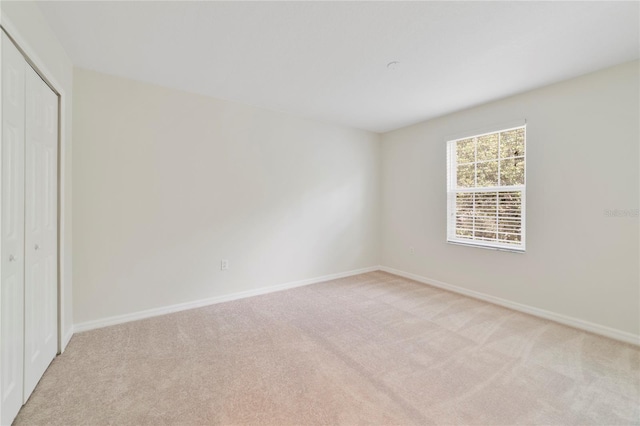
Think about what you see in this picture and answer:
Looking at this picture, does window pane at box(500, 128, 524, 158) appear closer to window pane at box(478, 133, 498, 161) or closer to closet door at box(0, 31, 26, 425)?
window pane at box(478, 133, 498, 161)

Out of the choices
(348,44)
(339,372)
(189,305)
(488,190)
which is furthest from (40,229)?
(488,190)

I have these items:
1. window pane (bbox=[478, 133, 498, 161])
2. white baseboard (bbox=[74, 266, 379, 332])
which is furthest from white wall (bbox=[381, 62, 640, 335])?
white baseboard (bbox=[74, 266, 379, 332])

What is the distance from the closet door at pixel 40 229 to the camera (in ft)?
5.38

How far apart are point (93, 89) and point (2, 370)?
7.66ft

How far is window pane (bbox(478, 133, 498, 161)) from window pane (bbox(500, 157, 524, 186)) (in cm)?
15

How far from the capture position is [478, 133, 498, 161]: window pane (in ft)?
10.7

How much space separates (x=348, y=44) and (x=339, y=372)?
247 centimetres

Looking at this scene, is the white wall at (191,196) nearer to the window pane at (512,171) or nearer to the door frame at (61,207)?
the door frame at (61,207)

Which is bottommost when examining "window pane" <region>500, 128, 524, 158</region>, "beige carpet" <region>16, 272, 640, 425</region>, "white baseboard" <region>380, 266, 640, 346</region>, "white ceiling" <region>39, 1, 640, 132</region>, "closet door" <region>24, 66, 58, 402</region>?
"beige carpet" <region>16, 272, 640, 425</region>

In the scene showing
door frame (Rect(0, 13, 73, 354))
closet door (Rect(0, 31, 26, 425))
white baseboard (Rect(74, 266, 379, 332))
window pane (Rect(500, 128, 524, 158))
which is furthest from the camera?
window pane (Rect(500, 128, 524, 158))

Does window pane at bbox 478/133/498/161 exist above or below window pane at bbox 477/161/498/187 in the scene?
above

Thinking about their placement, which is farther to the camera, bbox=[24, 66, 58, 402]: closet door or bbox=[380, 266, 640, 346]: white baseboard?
bbox=[380, 266, 640, 346]: white baseboard

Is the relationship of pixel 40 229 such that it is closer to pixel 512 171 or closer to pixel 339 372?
pixel 339 372

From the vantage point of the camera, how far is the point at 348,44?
2.08 metres
